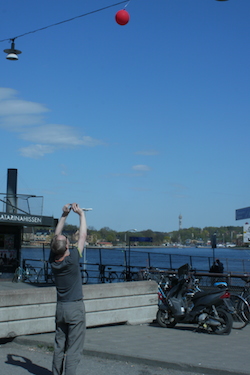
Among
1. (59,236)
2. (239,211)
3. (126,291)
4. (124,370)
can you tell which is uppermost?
(239,211)

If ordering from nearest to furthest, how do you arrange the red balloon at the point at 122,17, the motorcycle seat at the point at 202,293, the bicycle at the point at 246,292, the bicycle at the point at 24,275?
the red balloon at the point at 122,17 < the motorcycle seat at the point at 202,293 < the bicycle at the point at 246,292 < the bicycle at the point at 24,275

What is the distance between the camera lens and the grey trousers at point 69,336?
18.6 feet

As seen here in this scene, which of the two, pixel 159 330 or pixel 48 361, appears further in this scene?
pixel 159 330

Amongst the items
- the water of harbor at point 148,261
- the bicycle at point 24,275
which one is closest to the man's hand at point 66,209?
the water of harbor at point 148,261

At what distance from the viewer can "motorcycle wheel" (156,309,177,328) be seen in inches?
412

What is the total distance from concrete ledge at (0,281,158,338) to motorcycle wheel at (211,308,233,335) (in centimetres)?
153

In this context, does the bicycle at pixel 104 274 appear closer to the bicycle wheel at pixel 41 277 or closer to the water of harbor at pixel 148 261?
the water of harbor at pixel 148 261

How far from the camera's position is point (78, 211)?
19.8 ft

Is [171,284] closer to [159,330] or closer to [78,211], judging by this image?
[159,330]

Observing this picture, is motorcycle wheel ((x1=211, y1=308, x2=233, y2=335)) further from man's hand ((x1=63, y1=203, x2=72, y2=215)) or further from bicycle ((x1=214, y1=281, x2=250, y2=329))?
man's hand ((x1=63, y1=203, x2=72, y2=215))

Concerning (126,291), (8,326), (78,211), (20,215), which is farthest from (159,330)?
(20,215)

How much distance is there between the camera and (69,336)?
5.74 metres

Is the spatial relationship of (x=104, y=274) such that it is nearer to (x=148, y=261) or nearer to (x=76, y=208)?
(x=148, y=261)

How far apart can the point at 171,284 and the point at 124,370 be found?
4.64 meters
